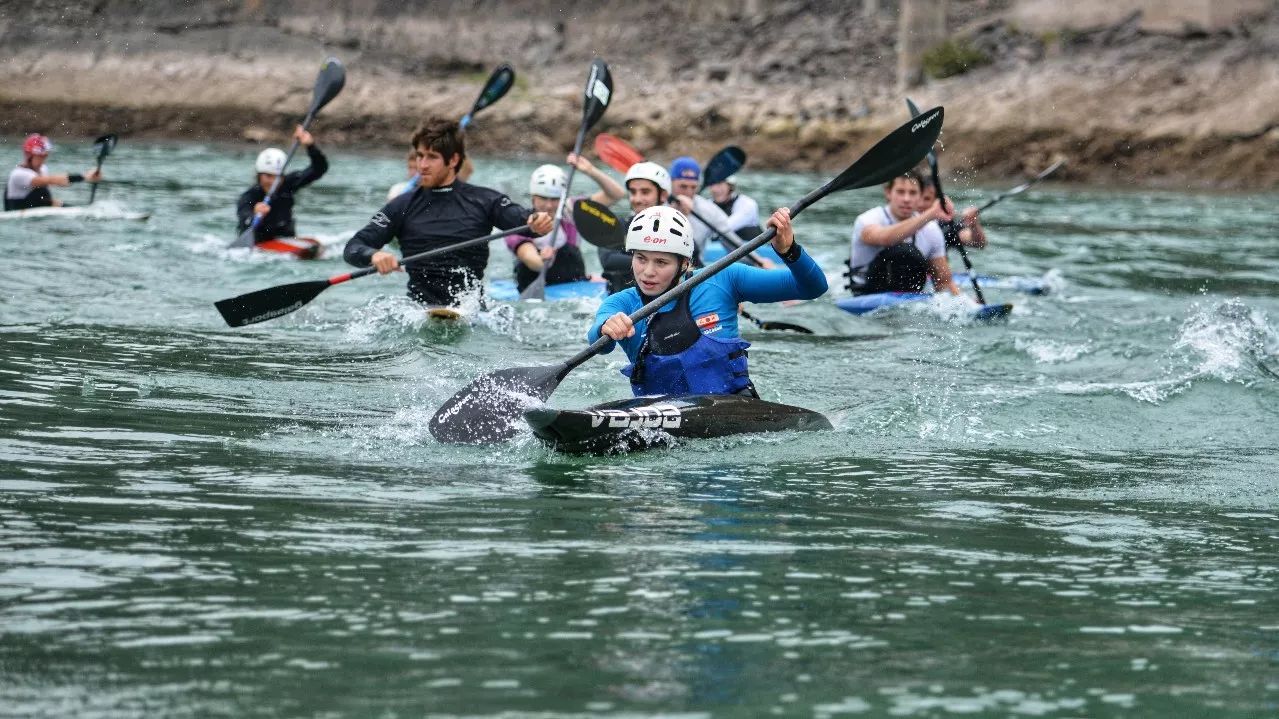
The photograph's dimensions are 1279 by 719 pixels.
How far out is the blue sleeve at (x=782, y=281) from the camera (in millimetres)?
7457

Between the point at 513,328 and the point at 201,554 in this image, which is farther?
the point at 513,328

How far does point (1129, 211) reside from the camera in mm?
23828

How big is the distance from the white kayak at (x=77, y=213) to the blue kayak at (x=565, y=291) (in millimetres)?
6863

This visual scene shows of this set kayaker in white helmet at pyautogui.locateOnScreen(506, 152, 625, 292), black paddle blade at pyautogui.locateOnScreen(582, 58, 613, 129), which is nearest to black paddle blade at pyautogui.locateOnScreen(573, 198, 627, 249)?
kayaker in white helmet at pyautogui.locateOnScreen(506, 152, 625, 292)

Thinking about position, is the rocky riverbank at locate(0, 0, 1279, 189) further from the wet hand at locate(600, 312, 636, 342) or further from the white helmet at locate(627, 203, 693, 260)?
the wet hand at locate(600, 312, 636, 342)

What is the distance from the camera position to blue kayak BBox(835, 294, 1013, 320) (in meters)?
12.5

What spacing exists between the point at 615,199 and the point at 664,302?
5265 mm

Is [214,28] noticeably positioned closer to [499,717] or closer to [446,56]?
[446,56]

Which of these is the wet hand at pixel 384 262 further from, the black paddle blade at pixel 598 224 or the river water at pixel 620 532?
the black paddle blade at pixel 598 224

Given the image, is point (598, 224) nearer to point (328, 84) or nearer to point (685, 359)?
point (685, 359)

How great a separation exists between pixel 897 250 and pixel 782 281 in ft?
16.8

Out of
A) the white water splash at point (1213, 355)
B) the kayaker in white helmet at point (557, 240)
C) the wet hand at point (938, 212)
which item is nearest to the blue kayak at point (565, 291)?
the kayaker in white helmet at point (557, 240)

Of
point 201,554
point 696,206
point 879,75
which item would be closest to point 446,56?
point 879,75

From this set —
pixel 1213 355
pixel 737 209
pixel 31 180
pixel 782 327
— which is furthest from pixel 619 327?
pixel 31 180
